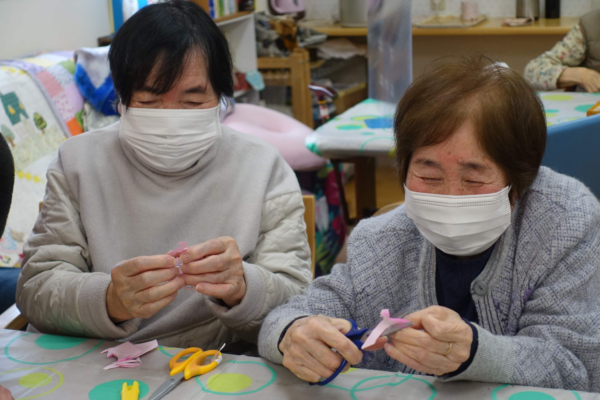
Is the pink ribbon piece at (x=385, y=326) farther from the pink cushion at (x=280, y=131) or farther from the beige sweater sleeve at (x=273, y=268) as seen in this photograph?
the pink cushion at (x=280, y=131)

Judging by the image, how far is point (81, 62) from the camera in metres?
2.76

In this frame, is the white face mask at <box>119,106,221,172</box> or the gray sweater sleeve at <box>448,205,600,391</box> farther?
the white face mask at <box>119,106,221,172</box>

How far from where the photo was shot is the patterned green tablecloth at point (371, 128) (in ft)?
7.88

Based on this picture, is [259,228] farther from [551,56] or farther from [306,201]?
[551,56]

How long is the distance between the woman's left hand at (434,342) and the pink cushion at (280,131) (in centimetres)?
207

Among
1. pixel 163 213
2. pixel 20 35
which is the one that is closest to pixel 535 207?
pixel 163 213

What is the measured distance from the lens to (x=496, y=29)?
405 centimetres

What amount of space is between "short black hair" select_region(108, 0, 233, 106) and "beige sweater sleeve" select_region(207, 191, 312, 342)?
0.32 metres

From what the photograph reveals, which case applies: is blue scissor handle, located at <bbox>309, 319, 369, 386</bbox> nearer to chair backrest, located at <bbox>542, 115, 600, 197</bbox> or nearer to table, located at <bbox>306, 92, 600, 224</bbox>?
chair backrest, located at <bbox>542, 115, 600, 197</bbox>

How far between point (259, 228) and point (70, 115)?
5.38 feet

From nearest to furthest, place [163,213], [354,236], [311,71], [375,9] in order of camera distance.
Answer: [354,236], [163,213], [375,9], [311,71]

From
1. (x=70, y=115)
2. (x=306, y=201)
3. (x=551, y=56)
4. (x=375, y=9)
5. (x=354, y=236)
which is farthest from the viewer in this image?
(x=551, y=56)

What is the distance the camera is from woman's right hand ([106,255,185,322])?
3.45 feet

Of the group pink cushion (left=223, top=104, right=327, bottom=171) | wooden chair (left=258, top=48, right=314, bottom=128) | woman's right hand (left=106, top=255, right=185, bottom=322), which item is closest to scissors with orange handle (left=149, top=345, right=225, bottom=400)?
woman's right hand (left=106, top=255, right=185, bottom=322)
